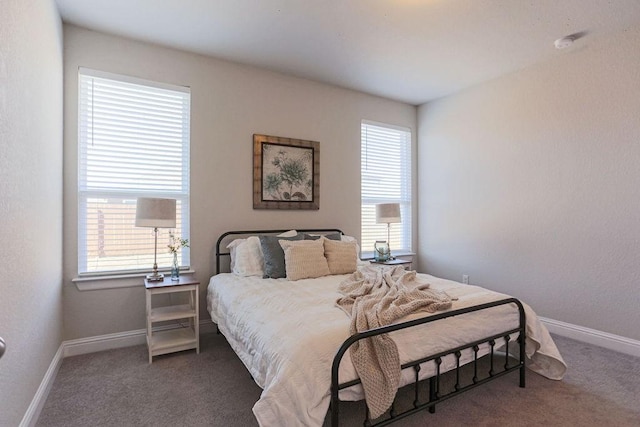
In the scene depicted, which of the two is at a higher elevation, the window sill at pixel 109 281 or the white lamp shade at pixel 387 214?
the white lamp shade at pixel 387 214

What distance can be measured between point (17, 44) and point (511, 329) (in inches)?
132

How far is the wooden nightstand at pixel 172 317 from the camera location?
2.73 m

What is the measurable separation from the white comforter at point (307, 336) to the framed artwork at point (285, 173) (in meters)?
1.17

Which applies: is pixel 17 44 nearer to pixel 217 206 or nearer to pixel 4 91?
pixel 4 91

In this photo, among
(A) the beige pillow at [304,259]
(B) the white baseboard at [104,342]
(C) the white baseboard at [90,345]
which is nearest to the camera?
(C) the white baseboard at [90,345]

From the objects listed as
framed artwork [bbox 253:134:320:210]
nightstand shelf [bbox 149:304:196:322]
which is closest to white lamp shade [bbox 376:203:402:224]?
framed artwork [bbox 253:134:320:210]

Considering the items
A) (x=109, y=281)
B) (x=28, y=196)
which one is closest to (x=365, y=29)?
(x=28, y=196)

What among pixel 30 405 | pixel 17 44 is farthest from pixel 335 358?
pixel 17 44

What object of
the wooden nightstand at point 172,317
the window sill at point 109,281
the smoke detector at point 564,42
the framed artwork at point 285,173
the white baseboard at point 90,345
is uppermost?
the smoke detector at point 564,42

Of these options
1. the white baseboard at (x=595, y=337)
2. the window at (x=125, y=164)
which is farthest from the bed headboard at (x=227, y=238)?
the white baseboard at (x=595, y=337)

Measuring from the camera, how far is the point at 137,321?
10.2ft

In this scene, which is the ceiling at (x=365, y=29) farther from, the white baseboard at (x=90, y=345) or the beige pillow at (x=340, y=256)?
the white baseboard at (x=90, y=345)

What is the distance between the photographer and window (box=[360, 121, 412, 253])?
4516 mm

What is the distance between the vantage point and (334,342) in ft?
5.38
